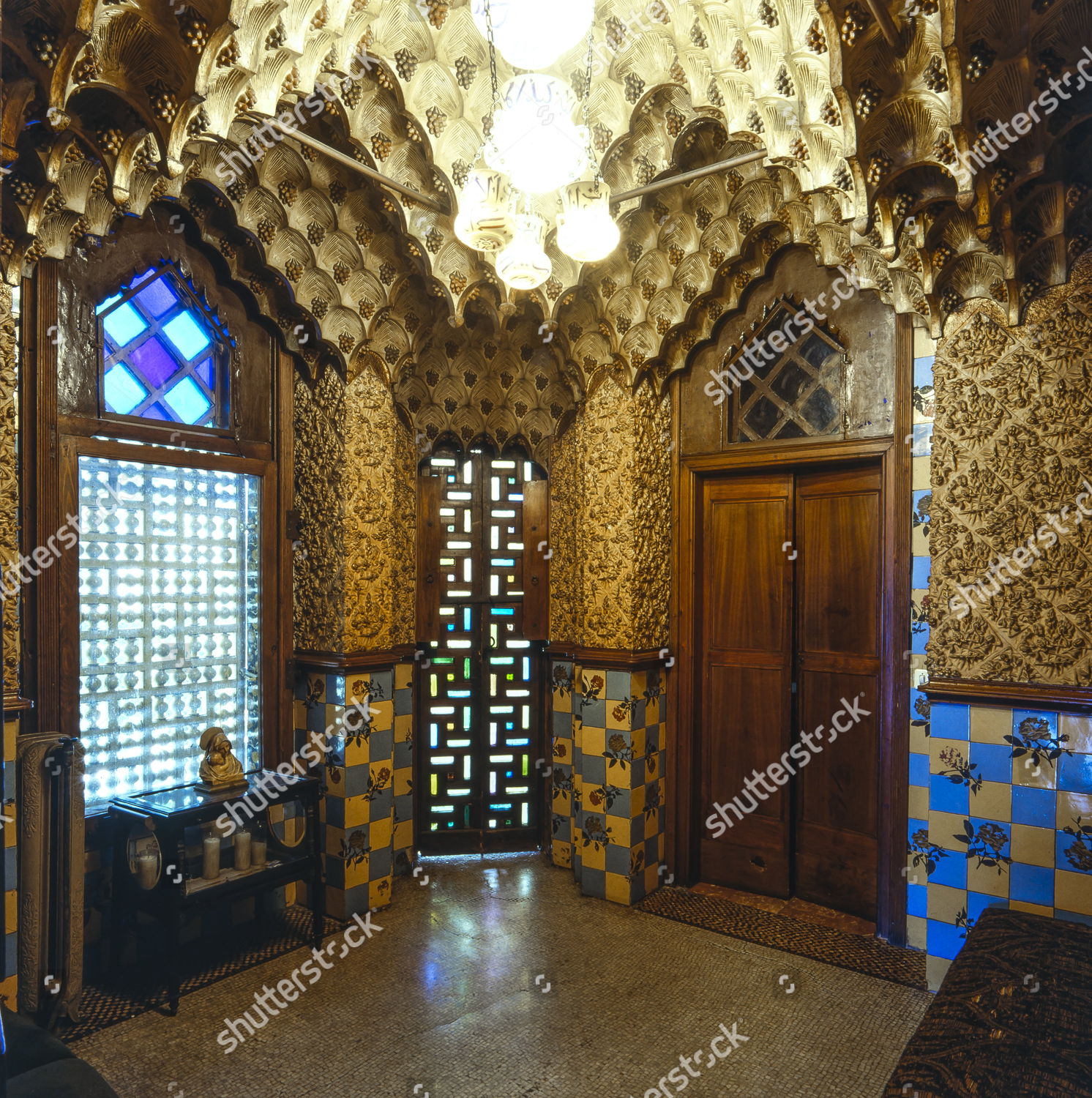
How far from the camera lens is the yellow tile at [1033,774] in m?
3.07

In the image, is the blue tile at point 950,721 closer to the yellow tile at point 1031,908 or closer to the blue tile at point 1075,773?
the blue tile at point 1075,773

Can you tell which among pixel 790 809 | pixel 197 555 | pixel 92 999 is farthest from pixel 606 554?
pixel 92 999

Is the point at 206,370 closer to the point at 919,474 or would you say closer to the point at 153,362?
the point at 153,362

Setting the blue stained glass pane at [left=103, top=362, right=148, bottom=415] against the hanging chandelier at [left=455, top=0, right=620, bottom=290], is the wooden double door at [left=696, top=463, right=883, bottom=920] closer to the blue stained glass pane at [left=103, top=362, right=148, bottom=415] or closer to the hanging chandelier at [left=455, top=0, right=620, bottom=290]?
the hanging chandelier at [left=455, top=0, right=620, bottom=290]

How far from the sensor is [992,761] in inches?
125

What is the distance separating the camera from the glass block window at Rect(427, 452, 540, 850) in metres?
4.94

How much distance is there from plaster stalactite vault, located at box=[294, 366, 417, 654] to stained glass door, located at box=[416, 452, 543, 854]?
60 cm

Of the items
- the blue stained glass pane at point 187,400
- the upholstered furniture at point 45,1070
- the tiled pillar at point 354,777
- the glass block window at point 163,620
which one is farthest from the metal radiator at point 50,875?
the blue stained glass pane at point 187,400

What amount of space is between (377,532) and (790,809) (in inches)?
98.7

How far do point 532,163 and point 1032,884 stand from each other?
295 centimetres

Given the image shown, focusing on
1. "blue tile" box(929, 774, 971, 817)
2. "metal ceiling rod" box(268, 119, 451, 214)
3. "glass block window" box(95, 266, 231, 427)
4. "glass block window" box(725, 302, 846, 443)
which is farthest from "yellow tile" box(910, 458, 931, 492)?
"glass block window" box(95, 266, 231, 427)

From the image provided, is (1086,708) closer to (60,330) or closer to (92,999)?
(92,999)

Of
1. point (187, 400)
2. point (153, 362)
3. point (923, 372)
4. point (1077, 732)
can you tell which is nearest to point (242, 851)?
point (187, 400)

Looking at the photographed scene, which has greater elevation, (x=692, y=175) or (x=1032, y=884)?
(x=692, y=175)
